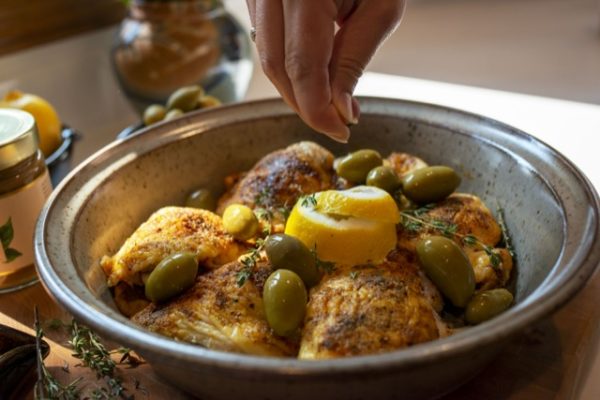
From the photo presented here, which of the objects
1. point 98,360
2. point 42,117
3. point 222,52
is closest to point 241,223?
point 98,360

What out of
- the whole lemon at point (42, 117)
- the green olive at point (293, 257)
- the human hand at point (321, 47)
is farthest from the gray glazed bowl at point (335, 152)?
the whole lemon at point (42, 117)

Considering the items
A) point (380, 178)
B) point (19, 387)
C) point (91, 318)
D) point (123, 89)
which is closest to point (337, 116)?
point (380, 178)

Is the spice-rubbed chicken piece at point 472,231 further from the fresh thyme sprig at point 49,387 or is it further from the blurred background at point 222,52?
the blurred background at point 222,52

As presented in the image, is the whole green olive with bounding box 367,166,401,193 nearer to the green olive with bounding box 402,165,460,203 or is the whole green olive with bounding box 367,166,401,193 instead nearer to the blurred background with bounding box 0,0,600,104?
the green olive with bounding box 402,165,460,203

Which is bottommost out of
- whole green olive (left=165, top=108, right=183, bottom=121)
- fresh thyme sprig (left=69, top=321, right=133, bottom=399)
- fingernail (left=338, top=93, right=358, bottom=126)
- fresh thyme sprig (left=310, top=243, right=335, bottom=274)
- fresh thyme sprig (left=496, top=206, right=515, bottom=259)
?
fresh thyme sprig (left=69, top=321, right=133, bottom=399)

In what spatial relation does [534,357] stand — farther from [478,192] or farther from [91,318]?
[91,318]

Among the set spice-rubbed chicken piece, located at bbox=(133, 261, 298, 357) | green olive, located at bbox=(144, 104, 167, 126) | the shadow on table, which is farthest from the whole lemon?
the shadow on table
